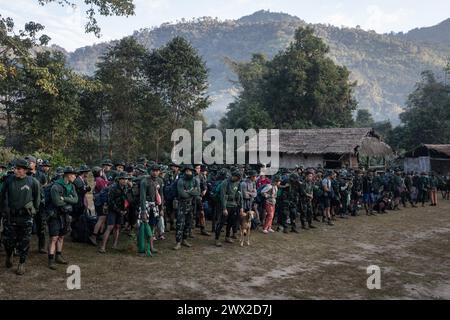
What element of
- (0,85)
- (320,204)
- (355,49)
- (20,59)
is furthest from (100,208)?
(355,49)

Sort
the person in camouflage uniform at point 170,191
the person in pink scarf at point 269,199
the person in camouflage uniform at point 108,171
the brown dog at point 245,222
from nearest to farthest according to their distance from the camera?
the brown dog at point 245,222
the person in camouflage uniform at point 108,171
the person in camouflage uniform at point 170,191
the person in pink scarf at point 269,199

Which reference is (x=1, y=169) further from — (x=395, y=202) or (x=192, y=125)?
(x=192, y=125)

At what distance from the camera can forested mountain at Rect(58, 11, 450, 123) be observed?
14012cm

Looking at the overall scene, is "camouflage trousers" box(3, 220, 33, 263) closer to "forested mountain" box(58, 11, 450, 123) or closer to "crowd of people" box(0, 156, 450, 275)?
"crowd of people" box(0, 156, 450, 275)

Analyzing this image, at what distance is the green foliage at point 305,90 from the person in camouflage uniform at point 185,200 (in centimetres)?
2498

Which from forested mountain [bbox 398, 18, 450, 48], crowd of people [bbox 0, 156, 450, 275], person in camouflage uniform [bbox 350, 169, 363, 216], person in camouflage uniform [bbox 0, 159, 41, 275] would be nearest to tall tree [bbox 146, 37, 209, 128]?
crowd of people [bbox 0, 156, 450, 275]

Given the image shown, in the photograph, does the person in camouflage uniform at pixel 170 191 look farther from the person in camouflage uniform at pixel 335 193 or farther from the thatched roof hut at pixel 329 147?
the thatched roof hut at pixel 329 147

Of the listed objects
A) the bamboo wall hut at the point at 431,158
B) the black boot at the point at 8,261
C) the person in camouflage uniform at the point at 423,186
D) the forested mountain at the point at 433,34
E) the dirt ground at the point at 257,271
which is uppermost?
the forested mountain at the point at 433,34

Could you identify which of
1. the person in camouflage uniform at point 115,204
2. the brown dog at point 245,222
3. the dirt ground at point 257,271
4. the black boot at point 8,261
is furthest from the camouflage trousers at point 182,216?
the black boot at point 8,261

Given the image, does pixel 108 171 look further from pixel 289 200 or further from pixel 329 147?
pixel 329 147

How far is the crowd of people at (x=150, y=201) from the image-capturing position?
735 centimetres

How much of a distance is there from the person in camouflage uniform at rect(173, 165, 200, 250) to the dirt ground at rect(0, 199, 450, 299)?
456 millimetres

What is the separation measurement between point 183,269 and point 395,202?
46.4ft

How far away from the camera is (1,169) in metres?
9.48
